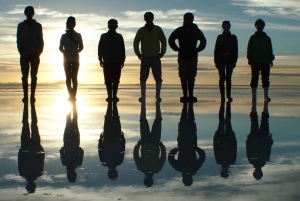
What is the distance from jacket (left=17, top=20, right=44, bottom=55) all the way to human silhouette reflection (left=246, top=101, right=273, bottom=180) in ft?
20.7

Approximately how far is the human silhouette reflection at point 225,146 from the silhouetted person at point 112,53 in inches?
226

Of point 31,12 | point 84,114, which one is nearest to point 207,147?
point 84,114

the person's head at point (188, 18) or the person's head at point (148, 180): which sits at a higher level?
the person's head at point (188, 18)

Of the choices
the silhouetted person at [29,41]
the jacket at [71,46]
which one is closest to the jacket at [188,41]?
the jacket at [71,46]

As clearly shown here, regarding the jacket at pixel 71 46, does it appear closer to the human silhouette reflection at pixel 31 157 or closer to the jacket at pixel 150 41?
the jacket at pixel 150 41

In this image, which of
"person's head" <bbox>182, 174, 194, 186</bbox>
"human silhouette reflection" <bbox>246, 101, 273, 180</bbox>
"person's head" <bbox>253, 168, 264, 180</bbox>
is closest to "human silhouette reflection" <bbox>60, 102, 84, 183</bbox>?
"person's head" <bbox>182, 174, 194, 186</bbox>

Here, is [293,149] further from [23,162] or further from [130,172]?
[23,162]

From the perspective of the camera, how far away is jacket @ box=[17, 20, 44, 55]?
44.3 ft

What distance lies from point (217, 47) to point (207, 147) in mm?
8564

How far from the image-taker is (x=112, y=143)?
21.9ft

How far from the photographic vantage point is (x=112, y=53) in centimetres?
1442

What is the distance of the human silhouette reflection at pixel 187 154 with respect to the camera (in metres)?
4.70

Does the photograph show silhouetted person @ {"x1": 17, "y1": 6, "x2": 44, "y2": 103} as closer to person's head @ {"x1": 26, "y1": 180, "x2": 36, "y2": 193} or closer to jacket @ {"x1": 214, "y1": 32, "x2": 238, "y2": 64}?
jacket @ {"x1": 214, "y1": 32, "x2": 238, "y2": 64}

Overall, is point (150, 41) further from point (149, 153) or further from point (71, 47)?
point (149, 153)
